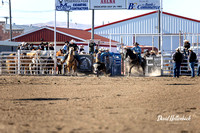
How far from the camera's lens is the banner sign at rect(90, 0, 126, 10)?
101 ft

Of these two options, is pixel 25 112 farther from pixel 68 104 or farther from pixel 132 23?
pixel 132 23

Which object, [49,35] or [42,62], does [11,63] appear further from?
[49,35]

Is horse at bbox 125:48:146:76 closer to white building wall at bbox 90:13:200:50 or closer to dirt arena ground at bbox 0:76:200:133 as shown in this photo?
dirt arena ground at bbox 0:76:200:133

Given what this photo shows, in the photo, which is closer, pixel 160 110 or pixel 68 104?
pixel 160 110

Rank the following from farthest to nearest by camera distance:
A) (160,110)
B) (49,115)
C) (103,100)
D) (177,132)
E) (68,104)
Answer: (103,100) → (68,104) → (160,110) → (49,115) → (177,132)

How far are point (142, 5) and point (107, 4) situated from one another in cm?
252

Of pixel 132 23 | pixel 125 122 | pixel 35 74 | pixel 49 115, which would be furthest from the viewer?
pixel 132 23

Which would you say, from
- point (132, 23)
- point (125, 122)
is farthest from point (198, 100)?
point (132, 23)

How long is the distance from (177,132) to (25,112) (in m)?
3.91

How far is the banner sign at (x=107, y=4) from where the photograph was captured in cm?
3073

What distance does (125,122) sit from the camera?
27.4ft

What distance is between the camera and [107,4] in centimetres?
3094

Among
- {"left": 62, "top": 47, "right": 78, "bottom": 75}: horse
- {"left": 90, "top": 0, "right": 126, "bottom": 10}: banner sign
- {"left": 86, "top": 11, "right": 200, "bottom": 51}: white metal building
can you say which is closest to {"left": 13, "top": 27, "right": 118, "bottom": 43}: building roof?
{"left": 86, "top": 11, "right": 200, "bottom": 51}: white metal building

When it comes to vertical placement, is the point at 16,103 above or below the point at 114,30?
below
